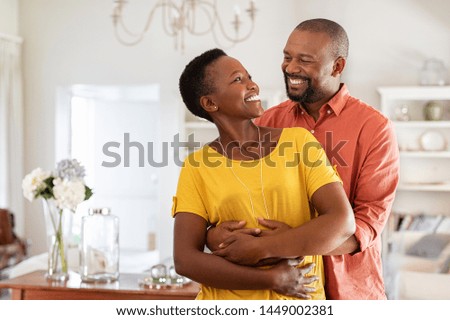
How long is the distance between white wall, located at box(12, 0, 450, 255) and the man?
393cm

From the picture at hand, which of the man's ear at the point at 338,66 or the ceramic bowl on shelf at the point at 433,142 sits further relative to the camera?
the ceramic bowl on shelf at the point at 433,142

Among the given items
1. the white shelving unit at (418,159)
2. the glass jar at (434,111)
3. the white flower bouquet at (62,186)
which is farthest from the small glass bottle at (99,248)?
the glass jar at (434,111)

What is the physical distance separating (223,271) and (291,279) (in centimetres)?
15

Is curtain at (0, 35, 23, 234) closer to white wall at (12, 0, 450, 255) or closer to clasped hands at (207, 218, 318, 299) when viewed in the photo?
white wall at (12, 0, 450, 255)

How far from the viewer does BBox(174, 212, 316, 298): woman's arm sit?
57.1 inches

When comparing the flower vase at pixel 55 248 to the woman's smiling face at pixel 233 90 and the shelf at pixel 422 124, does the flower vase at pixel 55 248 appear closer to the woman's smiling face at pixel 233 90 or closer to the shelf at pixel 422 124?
the woman's smiling face at pixel 233 90

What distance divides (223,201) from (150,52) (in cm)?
478

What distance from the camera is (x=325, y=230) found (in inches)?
56.2

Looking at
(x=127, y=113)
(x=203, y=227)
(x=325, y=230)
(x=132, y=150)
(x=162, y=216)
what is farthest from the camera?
(x=132, y=150)

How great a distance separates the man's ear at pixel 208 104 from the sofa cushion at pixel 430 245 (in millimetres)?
3519

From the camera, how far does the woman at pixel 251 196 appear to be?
1.45m

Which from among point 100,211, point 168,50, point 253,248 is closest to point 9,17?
point 168,50

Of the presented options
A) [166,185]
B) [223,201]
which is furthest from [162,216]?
[223,201]
